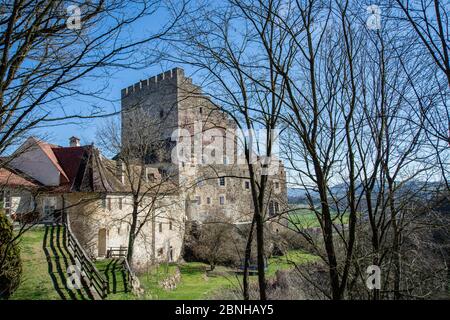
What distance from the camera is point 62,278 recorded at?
13.0 metres

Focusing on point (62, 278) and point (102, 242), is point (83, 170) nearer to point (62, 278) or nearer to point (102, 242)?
point (102, 242)

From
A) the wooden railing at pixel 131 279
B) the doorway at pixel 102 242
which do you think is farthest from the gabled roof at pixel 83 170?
the wooden railing at pixel 131 279

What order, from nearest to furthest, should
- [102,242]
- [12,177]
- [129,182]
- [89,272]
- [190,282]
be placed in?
[12,177]
[89,272]
[102,242]
[129,182]
[190,282]

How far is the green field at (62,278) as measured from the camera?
461 inches

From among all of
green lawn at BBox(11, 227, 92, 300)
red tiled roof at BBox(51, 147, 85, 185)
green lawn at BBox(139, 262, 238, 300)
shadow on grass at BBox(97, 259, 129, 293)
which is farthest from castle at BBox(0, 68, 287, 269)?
shadow on grass at BBox(97, 259, 129, 293)

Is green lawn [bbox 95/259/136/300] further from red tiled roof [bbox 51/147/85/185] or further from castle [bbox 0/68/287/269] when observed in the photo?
red tiled roof [bbox 51/147/85/185]

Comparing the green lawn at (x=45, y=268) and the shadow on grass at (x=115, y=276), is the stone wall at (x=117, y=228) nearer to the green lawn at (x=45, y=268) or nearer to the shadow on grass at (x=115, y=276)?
→ the green lawn at (x=45, y=268)

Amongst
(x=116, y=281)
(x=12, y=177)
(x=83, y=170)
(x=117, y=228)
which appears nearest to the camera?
(x=12, y=177)

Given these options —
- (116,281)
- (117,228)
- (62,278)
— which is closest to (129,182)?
(117,228)

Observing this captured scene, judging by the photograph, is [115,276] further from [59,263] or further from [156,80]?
[156,80]

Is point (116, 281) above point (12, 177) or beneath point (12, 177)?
beneath

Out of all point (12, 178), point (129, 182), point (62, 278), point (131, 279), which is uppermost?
point (129, 182)

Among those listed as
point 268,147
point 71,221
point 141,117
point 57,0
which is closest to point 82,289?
point 71,221

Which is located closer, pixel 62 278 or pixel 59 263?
pixel 62 278
